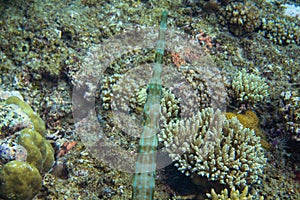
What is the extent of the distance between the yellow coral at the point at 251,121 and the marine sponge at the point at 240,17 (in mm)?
2827

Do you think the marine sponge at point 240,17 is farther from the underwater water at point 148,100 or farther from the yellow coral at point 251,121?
the yellow coral at point 251,121

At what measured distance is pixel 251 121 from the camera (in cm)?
552

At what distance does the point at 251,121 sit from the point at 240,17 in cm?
334

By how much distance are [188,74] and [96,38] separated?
8.19ft

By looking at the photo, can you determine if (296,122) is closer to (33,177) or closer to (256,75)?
(256,75)

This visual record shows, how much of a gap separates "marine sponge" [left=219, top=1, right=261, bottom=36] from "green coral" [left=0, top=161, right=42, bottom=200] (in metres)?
6.25

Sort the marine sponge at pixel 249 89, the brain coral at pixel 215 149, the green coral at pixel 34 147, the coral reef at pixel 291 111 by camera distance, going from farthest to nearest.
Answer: the marine sponge at pixel 249 89, the coral reef at pixel 291 111, the brain coral at pixel 215 149, the green coral at pixel 34 147

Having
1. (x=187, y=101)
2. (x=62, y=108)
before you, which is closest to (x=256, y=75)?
(x=187, y=101)

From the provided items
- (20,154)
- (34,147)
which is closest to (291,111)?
(34,147)

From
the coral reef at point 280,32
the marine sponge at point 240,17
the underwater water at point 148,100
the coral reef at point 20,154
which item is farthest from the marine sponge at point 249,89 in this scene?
the coral reef at point 20,154

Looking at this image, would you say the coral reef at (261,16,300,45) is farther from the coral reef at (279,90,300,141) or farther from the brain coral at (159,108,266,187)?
the brain coral at (159,108,266,187)

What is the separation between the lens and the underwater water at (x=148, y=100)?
4.29 m

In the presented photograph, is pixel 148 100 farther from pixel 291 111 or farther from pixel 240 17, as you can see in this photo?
pixel 240 17

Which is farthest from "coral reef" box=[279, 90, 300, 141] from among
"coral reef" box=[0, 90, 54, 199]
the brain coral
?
"coral reef" box=[0, 90, 54, 199]
